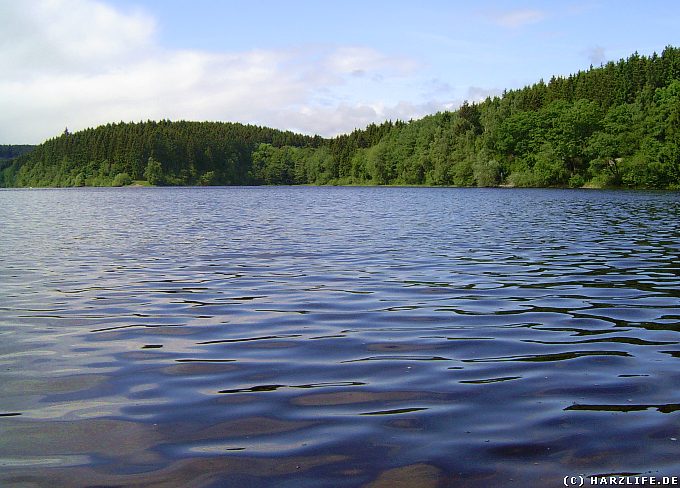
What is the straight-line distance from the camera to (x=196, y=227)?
37.1m

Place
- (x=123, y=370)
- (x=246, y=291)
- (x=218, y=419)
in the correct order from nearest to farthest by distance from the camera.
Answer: (x=218, y=419) < (x=123, y=370) < (x=246, y=291)

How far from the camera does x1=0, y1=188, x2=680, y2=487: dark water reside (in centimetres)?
598

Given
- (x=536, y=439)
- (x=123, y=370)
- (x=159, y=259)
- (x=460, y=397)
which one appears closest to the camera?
(x=536, y=439)

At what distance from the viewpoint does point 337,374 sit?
870 cm

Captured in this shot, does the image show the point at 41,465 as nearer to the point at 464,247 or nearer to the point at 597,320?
the point at 597,320

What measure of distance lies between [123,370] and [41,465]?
3042 mm

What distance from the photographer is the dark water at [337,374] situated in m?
5.98

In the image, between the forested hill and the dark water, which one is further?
the forested hill

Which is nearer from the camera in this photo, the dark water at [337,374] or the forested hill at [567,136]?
the dark water at [337,374]

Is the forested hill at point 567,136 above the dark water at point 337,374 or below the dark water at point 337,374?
above

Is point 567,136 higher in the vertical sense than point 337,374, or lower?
higher

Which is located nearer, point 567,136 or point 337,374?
point 337,374

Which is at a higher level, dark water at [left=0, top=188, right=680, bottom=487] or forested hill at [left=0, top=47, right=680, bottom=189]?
forested hill at [left=0, top=47, right=680, bottom=189]

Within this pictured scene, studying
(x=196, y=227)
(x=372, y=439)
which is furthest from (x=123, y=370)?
(x=196, y=227)
